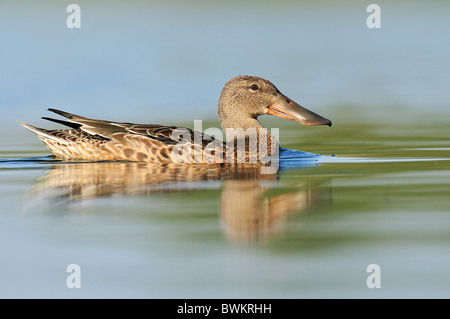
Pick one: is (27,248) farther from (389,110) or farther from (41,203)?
(389,110)

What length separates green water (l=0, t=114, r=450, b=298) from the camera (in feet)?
16.1

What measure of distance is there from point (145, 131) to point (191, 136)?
59 centimetres

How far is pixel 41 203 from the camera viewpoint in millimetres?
7219

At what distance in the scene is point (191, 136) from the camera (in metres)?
10.4

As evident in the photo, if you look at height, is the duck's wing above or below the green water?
above

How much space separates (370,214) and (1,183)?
3.80 m

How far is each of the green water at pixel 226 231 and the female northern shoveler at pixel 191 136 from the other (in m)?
0.66
